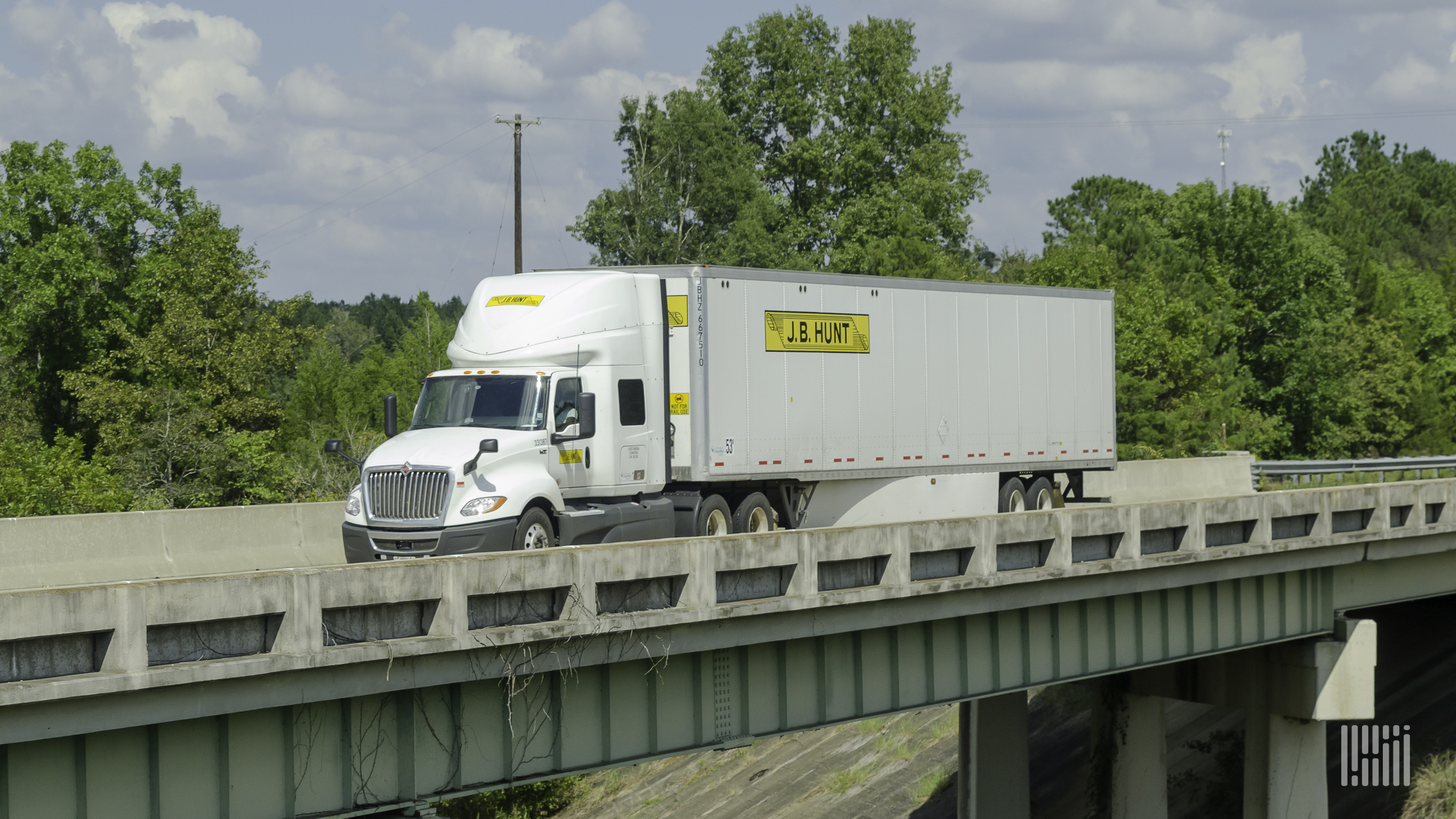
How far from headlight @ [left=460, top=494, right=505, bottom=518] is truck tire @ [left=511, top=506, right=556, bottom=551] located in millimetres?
330

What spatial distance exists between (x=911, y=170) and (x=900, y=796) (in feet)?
140

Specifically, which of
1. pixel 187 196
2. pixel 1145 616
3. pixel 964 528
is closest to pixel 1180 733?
pixel 1145 616

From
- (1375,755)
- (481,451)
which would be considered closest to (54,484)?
(481,451)

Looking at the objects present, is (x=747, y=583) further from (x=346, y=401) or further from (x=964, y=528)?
(x=346, y=401)

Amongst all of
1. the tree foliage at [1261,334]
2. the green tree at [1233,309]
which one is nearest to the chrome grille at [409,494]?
the tree foliage at [1261,334]

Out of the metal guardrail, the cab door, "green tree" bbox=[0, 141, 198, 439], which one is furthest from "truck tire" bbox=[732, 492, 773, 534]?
"green tree" bbox=[0, 141, 198, 439]

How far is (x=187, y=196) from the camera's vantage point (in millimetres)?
51719

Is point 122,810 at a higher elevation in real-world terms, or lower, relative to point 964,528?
lower

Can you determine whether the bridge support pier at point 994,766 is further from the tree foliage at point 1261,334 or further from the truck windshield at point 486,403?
the tree foliage at point 1261,334

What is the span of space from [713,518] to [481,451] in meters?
4.59

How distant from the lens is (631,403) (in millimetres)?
17469

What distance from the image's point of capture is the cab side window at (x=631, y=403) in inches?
680

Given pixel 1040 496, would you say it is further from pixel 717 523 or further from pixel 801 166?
pixel 801 166

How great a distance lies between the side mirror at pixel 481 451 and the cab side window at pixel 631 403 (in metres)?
2.67
